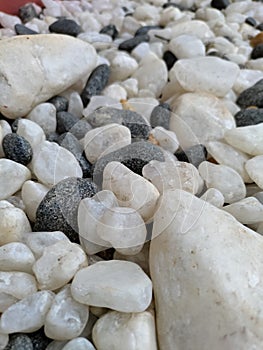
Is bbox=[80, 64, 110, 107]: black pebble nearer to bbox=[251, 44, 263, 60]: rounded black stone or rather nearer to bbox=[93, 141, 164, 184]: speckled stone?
bbox=[93, 141, 164, 184]: speckled stone

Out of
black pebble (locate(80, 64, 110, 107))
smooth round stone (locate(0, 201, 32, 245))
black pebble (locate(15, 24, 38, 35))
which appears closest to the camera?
smooth round stone (locate(0, 201, 32, 245))

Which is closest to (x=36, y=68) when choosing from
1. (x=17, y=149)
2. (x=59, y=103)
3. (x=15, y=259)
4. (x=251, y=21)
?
(x=59, y=103)

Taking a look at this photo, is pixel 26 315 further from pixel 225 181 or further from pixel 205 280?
pixel 225 181

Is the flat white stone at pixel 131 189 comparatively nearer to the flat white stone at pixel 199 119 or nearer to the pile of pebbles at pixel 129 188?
the pile of pebbles at pixel 129 188

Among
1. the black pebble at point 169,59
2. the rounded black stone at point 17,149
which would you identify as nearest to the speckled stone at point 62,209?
the rounded black stone at point 17,149

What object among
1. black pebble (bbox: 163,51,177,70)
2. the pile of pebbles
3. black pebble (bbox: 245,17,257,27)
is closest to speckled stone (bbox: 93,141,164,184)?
the pile of pebbles
